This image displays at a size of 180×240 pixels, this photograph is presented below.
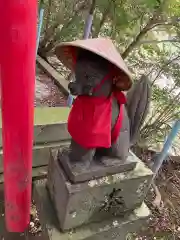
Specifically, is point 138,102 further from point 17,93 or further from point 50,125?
point 50,125

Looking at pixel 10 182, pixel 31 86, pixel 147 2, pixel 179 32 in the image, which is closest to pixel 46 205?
pixel 10 182

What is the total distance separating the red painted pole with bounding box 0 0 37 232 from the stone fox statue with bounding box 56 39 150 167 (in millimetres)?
132

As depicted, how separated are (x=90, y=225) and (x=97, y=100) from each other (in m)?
0.69

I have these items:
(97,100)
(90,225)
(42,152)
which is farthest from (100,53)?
(42,152)

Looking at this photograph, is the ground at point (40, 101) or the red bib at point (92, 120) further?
the ground at point (40, 101)

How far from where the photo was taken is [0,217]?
181 cm

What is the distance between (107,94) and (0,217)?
1278 mm

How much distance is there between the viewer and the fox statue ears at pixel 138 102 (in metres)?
1.17

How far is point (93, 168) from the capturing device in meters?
1.20

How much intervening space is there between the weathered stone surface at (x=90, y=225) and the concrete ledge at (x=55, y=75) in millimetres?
1373

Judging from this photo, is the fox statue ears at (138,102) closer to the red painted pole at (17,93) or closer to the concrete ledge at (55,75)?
the red painted pole at (17,93)

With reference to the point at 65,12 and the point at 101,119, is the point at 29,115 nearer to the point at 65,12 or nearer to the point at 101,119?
the point at 101,119

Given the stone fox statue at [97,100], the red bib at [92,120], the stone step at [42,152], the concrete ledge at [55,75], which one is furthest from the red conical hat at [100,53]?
the concrete ledge at [55,75]

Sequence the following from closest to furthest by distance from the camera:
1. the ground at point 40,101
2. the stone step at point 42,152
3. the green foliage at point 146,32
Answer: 1. the ground at point 40,101
2. the stone step at point 42,152
3. the green foliage at point 146,32
